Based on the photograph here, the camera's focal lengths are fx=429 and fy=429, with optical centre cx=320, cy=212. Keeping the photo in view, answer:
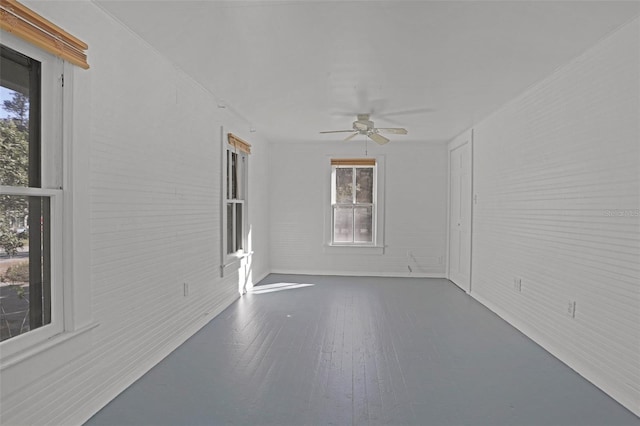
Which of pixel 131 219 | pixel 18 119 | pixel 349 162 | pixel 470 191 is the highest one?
pixel 349 162

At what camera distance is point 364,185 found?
8.16m

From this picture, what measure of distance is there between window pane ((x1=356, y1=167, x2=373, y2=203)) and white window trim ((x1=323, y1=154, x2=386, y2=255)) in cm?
14

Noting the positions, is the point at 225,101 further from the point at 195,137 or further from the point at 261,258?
the point at 261,258

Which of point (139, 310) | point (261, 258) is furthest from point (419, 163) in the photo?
point (139, 310)

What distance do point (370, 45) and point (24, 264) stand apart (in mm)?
2640

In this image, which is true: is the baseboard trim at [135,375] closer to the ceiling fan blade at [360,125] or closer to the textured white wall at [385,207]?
the ceiling fan blade at [360,125]

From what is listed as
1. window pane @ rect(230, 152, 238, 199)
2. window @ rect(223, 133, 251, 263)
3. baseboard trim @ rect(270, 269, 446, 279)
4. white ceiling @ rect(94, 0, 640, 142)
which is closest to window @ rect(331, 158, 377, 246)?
baseboard trim @ rect(270, 269, 446, 279)

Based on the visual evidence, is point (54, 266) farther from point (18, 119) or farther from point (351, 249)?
point (351, 249)

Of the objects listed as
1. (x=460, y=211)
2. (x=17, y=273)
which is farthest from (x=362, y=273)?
(x=17, y=273)

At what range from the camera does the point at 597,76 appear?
Result: 127 inches

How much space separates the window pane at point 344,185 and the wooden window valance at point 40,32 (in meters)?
5.96

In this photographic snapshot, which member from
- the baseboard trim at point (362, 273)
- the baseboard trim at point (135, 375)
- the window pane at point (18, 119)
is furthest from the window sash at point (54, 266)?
the baseboard trim at point (362, 273)

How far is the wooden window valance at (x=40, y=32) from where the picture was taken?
6.29ft

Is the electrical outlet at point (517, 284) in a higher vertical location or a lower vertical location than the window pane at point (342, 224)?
lower
